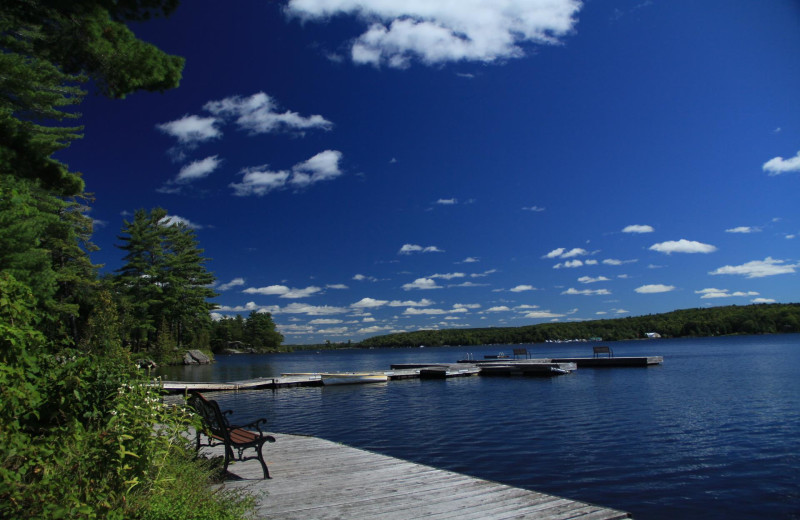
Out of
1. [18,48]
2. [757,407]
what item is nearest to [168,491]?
[18,48]

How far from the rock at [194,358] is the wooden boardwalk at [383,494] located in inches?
2474

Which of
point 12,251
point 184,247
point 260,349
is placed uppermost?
point 184,247

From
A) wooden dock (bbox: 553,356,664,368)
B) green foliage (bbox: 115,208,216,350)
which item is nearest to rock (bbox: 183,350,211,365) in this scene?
green foliage (bbox: 115,208,216,350)

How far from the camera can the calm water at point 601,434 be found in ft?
29.5

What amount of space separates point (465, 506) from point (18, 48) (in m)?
15.3

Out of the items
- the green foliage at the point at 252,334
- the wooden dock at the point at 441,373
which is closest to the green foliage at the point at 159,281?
the wooden dock at the point at 441,373

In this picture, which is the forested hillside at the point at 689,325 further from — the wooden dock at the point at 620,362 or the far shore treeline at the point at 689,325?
the wooden dock at the point at 620,362

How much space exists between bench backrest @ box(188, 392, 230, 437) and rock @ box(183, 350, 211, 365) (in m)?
62.5

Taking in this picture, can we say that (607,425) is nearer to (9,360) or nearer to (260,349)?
(9,360)

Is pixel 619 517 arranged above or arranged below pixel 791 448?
above

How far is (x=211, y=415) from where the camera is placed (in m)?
6.75

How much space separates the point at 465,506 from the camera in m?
5.28

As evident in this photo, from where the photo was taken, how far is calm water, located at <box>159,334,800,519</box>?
8.99m

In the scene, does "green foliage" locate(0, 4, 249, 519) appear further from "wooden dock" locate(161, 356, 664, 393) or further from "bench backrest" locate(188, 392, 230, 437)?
"wooden dock" locate(161, 356, 664, 393)
